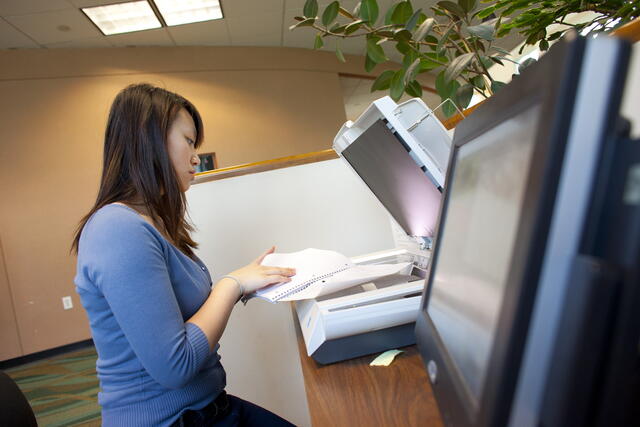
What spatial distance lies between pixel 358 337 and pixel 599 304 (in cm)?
53

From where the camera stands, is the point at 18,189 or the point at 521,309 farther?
the point at 18,189

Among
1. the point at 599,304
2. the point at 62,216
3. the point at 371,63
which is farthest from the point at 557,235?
the point at 62,216

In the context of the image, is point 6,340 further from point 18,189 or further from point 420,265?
point 420,265

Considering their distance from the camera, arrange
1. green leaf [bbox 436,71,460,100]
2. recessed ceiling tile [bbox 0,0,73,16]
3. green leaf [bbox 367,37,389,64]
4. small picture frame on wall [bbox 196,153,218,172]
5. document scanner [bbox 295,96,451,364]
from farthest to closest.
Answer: small picture frame on wall [bbox 196,153,218,172], recessed ceiling tile [bbox 0,0,73,16], green leaf [bbox 367,37,389,64], green leaf [bbox 436,71,460,100], document scanner [bbox 295,96,451,364]

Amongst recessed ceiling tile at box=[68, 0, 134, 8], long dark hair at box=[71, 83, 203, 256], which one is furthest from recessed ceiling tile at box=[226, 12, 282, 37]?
long dark hair at box=[71, 83, 203, 256]

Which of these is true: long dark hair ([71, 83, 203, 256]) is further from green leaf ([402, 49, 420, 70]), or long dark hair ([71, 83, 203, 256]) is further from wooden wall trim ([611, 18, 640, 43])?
wooden wall trim ([611, 18, 640, 43])

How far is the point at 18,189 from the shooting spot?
11.3 feet

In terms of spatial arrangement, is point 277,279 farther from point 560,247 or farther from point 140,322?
point 560,247

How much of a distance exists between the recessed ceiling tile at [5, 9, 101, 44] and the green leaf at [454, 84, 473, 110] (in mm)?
3533

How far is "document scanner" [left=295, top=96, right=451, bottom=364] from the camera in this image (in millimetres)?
647

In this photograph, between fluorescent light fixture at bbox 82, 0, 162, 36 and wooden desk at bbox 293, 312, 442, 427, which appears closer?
wooden desk at bbox 293, 312, 442, 427

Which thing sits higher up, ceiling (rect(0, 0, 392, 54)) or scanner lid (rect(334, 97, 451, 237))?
ceiling (rect(0, 0, 392, 54))

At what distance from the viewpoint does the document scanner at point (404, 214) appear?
647 millimetres

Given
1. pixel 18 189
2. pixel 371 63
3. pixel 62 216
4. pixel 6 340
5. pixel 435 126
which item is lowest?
pixel 6 340
